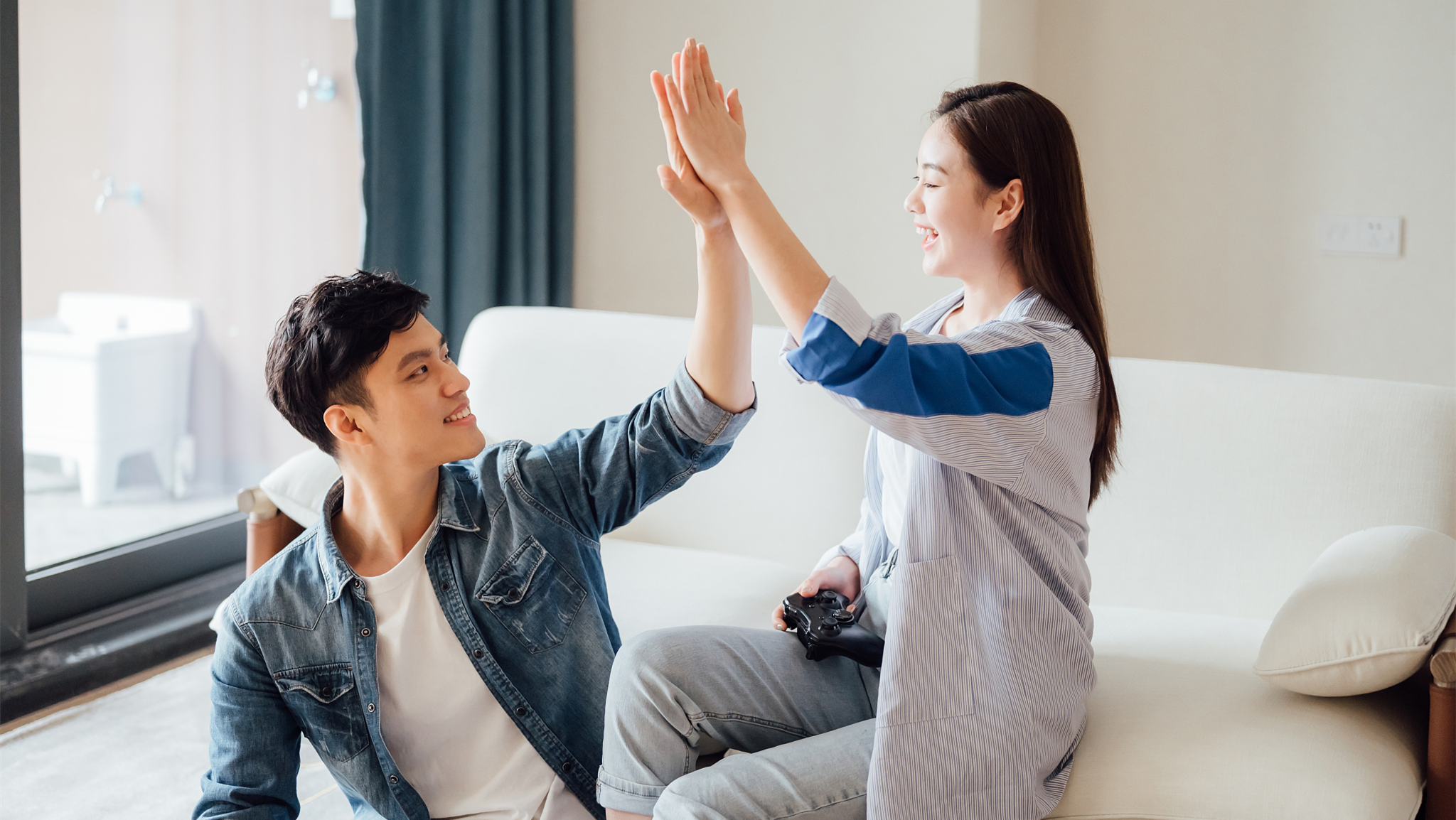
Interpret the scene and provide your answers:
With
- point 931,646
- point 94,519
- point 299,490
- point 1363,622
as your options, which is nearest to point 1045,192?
point 931,646

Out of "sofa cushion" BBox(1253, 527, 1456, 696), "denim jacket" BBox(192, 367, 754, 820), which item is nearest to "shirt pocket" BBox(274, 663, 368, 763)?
"denim jacket" BBox(192, 367, 754, 820)

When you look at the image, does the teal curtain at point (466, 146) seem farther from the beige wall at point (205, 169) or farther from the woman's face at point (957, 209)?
the woman's face at point (957, 209)

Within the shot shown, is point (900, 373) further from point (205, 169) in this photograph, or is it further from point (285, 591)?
point (205, 169)

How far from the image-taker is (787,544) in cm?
223

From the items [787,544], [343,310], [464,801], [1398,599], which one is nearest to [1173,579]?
[1398,599]

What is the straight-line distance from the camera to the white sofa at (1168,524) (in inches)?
53.0

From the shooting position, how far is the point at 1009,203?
1.31 metres

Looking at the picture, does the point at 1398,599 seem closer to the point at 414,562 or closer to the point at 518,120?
the point at 414,562

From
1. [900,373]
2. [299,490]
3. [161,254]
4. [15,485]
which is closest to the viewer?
[900,373]

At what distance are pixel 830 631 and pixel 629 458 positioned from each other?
0.33 metres

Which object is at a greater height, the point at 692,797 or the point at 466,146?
the point at 466,146

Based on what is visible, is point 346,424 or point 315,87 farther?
Result: point 315,87

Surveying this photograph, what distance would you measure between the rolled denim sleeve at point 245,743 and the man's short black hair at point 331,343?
0.26 metres

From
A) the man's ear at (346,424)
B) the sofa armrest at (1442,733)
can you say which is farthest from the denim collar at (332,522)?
the sofa armrest at (1442,733)
